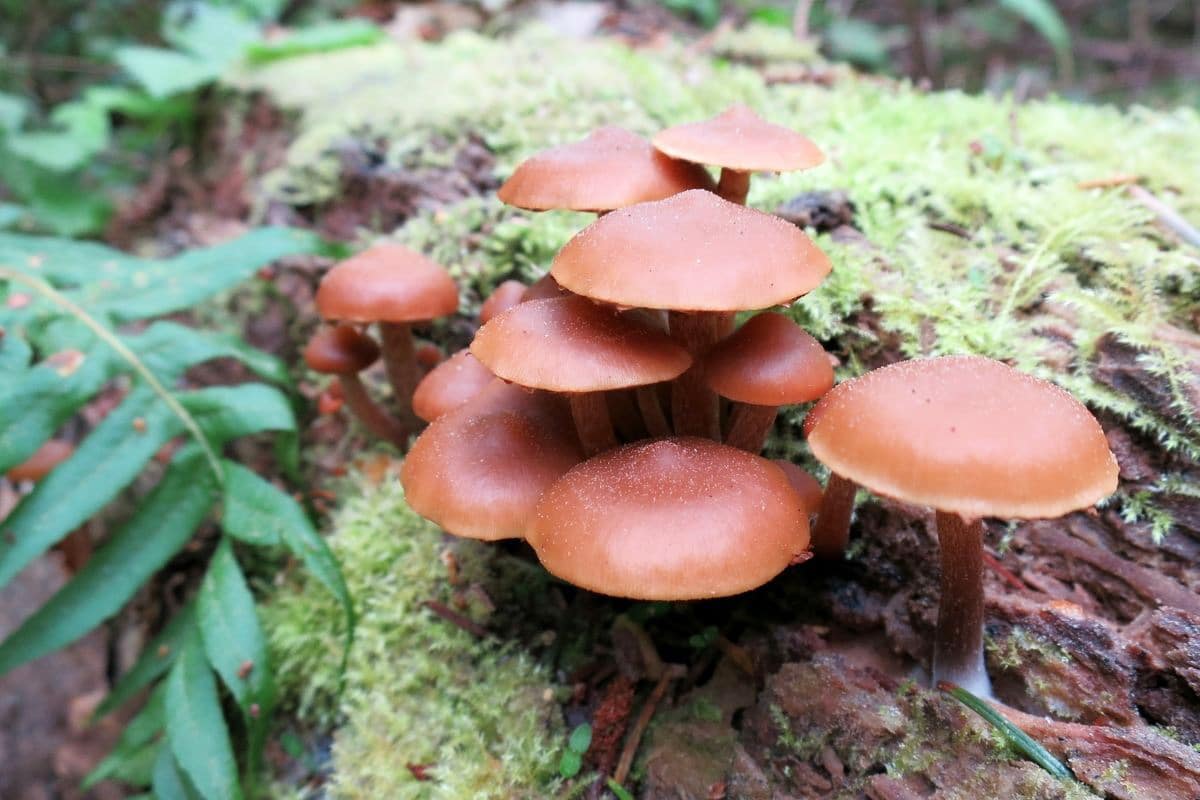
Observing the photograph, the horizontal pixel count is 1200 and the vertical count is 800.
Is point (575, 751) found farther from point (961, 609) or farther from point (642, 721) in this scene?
point (961, 609)

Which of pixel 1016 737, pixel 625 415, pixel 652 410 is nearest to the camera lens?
pixel 1016 737

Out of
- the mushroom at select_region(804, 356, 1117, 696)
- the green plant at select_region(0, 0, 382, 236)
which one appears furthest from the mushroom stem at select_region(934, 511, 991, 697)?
the green plant at select_region(0, 0, 382, 236)

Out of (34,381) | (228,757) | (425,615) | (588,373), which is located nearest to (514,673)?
(425,615)

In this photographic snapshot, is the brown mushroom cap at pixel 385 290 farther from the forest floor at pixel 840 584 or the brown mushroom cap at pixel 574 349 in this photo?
the brown mushroom cap at pixel 574 349

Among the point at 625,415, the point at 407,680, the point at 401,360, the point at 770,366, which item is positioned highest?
the point at 770,366

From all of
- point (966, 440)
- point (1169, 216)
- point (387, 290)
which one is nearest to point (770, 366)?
point (966, 440)

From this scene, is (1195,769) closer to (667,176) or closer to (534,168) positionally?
(667,176)

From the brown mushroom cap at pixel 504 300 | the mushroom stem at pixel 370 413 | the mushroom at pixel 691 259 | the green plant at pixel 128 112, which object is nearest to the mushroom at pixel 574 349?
the mushroom at pixel 691 259

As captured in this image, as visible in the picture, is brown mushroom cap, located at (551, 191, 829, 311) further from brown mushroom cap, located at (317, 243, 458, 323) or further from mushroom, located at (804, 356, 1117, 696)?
brown mushroom cap, located at (317, 243, 458, 323)
